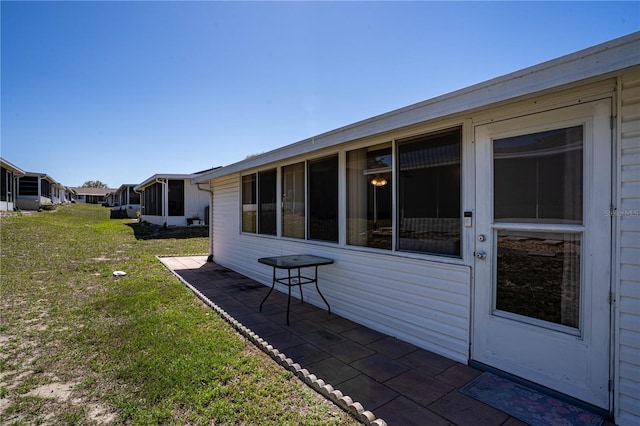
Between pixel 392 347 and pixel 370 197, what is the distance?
1.63m

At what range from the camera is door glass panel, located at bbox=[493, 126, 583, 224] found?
2.06 m

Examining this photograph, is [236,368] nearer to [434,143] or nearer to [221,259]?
[434,143]

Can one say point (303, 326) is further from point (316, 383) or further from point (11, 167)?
point (11, 167)

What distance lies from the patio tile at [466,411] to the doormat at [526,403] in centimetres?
7

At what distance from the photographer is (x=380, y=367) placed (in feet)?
8.49

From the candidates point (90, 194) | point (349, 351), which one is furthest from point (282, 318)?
point (90, 194)

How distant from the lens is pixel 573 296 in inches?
81.3

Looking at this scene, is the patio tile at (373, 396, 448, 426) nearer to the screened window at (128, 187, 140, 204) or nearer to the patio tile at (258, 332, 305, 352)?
the patio tile at (258, 332, 305, 352)

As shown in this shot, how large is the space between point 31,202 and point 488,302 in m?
29.1

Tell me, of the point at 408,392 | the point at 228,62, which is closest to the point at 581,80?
the point at 408,392

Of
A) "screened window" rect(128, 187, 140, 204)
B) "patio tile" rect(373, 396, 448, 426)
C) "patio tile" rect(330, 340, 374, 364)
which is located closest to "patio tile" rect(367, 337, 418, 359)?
"patio tile" rect(330, 340, 374, 364)

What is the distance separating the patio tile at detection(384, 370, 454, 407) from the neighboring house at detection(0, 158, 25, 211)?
22483 millimetres

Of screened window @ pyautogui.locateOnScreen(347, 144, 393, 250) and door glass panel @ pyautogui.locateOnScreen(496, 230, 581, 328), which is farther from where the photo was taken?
screened window @ pyautogui.locateOnScreen(347, 144, 393, 250)

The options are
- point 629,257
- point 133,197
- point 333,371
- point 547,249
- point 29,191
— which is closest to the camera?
point 629,257
